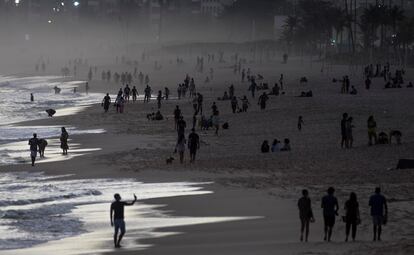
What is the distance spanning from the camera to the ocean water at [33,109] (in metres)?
30.5

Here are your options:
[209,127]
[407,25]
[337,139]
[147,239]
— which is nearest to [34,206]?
[147,239]

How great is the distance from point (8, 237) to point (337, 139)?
1394cm

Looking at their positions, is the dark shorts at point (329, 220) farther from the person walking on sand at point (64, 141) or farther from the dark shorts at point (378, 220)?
the person walking on sand at point (64, 141)

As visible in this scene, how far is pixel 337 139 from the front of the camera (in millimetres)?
28438

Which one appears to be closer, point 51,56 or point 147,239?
point 147,239

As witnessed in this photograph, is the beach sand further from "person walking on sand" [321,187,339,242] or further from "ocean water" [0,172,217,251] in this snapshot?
"ocean water" [0,172,217,251]

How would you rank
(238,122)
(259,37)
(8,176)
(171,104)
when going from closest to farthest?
(8,176) → (238,122) → (171,104) → (259,37)

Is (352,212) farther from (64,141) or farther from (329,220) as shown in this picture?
(64,141)

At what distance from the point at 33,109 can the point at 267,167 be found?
102 feet

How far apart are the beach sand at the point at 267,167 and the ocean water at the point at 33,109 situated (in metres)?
1.38

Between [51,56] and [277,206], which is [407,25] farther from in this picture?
[51,56]

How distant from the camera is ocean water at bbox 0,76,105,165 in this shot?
30453mm

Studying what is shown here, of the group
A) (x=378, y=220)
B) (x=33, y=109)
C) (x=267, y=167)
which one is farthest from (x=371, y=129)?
(x=33, y=109)

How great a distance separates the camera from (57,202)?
20031 mm
